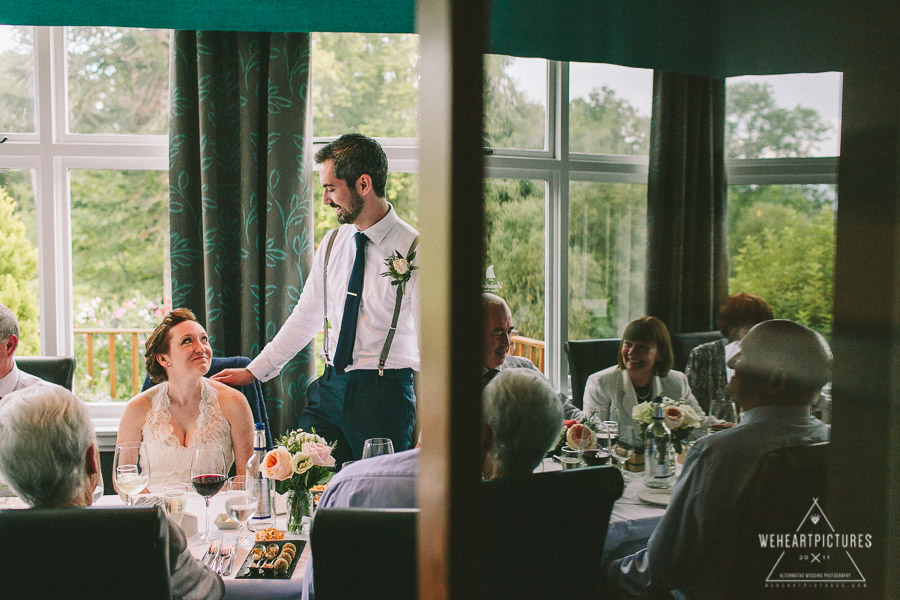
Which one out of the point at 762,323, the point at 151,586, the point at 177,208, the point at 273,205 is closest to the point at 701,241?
the point at 762,323

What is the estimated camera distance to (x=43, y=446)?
1190 mm

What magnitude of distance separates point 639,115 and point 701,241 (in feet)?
0.21

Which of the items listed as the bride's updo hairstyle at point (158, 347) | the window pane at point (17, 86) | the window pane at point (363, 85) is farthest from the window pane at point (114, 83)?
the bride's updo hairstyle at point (158, 347)

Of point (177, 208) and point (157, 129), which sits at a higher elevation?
point (157, 129)

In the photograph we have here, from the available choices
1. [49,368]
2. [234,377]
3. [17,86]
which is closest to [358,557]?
[234,377]

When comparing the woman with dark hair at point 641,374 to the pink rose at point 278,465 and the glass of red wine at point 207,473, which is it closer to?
the pink rose at point 278,465

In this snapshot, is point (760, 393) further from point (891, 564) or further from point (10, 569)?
point (10, 569)

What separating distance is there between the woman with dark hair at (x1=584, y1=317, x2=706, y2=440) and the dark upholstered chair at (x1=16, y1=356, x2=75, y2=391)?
2377 mm

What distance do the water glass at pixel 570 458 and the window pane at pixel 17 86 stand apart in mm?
3207

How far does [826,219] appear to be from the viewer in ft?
1.02

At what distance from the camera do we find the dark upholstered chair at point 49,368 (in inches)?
89.8

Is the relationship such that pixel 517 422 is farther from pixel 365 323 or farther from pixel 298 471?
pixel 365 323

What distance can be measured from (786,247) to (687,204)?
52 millimetres

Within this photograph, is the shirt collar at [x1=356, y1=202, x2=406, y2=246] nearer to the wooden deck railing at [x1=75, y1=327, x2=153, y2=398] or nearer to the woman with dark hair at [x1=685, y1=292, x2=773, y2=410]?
the wooden deck railing at [x1=75, y1=327, x2=153, y2=398]
